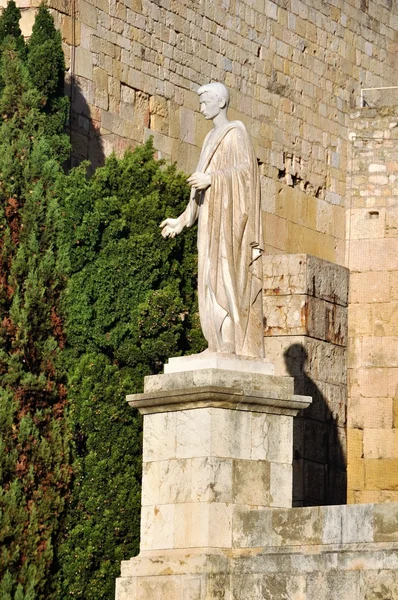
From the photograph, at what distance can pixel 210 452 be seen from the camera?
11.1 meters

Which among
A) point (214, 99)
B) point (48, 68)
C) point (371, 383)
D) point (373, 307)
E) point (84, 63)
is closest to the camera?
point (214, 99)

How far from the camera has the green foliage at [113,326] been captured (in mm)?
13812

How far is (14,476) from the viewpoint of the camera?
13414mm

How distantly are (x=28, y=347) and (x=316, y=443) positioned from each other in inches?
186

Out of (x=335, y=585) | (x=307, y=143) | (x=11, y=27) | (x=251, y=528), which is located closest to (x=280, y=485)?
(x=251, y=528)

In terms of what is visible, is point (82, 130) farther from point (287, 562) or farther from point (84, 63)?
point (287, 562)

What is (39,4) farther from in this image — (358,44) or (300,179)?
(358,44)

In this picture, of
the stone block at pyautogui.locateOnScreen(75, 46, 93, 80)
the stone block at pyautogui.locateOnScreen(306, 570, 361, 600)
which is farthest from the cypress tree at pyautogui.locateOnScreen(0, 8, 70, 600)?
the stone block at pyautogui.locateOnScreen(306, 570, 361, 600)

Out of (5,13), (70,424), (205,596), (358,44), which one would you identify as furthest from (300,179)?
(205,596)

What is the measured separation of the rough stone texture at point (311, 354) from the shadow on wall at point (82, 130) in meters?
2.30

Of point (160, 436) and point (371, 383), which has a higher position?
point (371, 383)

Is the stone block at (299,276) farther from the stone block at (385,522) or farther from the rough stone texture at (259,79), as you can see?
the stone block at (385,522)

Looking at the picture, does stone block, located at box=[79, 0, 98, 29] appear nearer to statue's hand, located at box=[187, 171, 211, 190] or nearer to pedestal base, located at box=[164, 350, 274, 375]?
statue's hand, located at box=[187, 171, 211, 190]

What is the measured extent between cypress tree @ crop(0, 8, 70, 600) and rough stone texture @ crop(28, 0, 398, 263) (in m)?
1.79
